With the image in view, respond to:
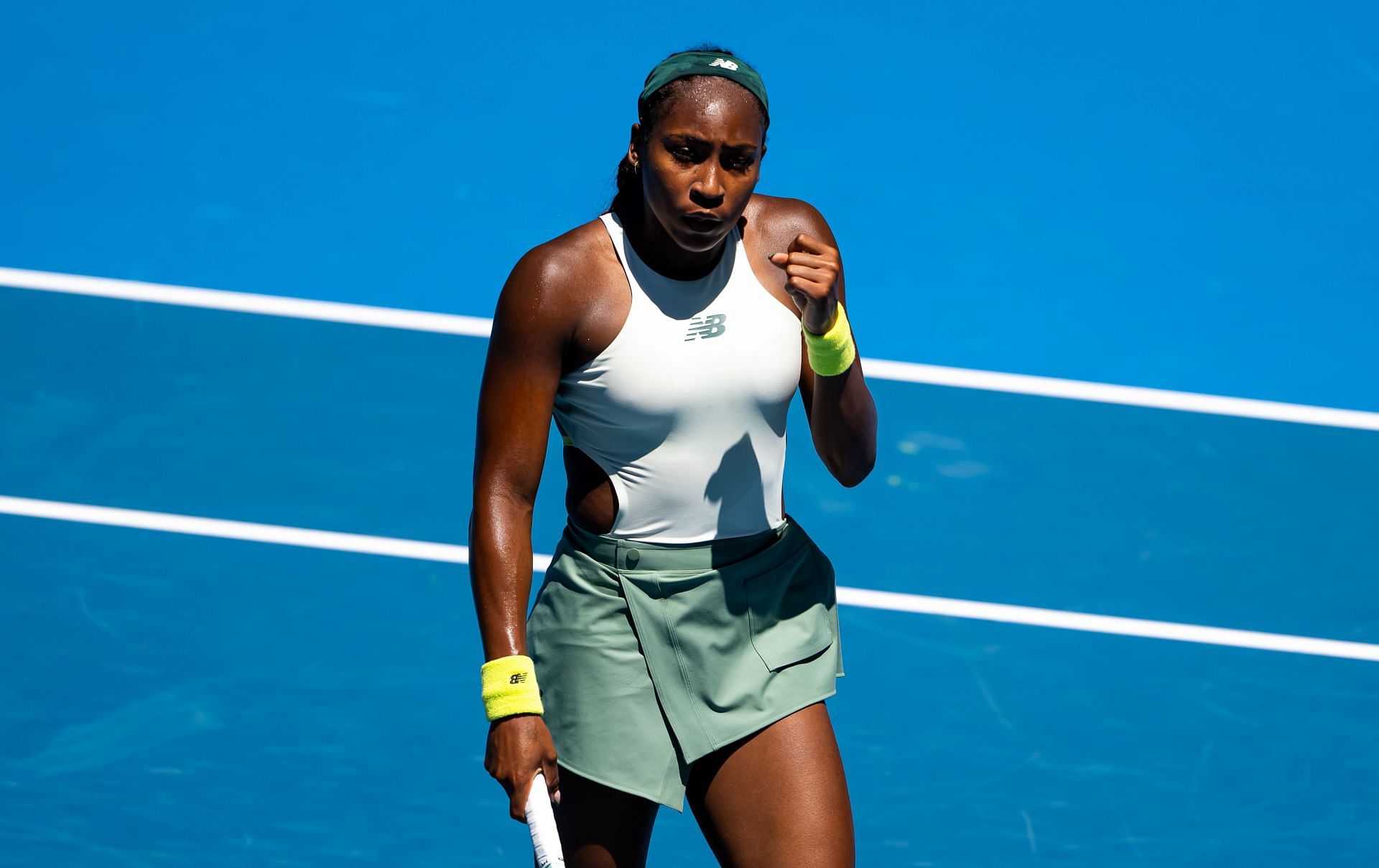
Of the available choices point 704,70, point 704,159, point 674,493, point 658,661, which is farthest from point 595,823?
point 704,70

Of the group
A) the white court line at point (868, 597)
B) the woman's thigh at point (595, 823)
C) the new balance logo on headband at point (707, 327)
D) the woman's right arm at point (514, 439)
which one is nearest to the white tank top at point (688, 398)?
the new balance logo on headband at point (707, 327)

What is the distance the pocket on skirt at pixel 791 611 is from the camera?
3980 mm

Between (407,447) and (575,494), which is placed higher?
(407,447)

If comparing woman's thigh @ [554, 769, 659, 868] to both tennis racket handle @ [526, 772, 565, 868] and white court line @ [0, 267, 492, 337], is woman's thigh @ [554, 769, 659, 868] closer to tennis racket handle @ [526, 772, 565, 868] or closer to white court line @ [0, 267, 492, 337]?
tennis racket handle @ [526, 772, 565, 868]

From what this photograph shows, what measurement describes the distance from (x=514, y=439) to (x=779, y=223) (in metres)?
0.76

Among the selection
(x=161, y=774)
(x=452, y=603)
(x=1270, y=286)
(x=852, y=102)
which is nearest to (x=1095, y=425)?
(x=1270, y=286)

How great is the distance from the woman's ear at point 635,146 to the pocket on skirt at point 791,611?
0.90 metres

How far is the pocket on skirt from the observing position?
3980 mm

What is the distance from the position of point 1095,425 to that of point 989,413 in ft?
1.42

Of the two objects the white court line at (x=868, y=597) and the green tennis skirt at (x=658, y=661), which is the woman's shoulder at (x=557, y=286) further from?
the white court line at (x=868, y=597)

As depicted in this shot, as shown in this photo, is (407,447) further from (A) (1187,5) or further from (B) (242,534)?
(A) (1187,5)

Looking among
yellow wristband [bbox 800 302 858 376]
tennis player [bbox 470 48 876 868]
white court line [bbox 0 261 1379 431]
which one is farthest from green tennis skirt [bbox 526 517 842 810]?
white court line [bbox 0 261 1379 431]

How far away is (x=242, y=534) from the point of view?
7270 mm

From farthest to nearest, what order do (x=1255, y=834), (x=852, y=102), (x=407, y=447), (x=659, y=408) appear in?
(x=852, y=102) < (x=407, y=447) < (x=1255, y=834) < (x=659, y=408)
